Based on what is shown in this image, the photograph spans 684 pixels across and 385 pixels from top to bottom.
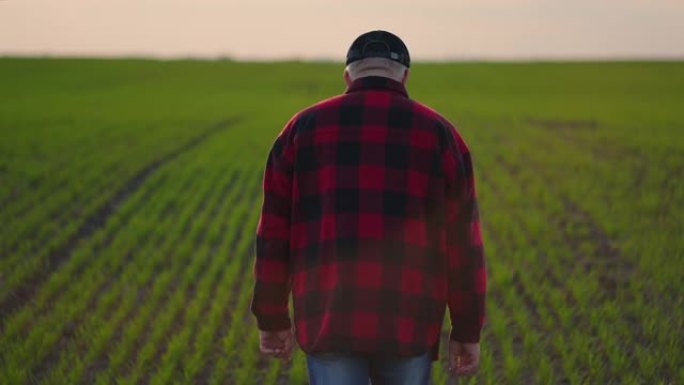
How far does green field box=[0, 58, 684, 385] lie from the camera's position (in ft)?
18.2

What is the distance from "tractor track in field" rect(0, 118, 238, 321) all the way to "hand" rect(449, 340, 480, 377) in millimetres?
5250

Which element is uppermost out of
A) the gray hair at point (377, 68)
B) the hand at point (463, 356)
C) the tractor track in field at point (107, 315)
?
the gray hair at point (377, 68)

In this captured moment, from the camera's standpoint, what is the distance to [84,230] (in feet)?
32.6

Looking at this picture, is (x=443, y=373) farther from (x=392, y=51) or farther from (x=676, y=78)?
(x=676, y=78)

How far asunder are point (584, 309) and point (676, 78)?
41.7 m

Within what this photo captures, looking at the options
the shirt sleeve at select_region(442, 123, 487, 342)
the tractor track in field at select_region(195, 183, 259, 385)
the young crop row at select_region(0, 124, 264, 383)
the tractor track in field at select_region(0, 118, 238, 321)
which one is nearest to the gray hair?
the shirt sleeve at select_region(442, 123, 487, 342)

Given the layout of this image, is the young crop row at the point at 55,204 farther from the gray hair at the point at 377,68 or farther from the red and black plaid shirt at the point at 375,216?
the gray hair at the point at 377,68

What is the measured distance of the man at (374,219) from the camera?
7.52 feet

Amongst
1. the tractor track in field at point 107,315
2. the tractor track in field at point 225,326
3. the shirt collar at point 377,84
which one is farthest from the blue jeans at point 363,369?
the tractor track in field at point 107,315

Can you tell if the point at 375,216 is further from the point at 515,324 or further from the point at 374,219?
the point at 515,324

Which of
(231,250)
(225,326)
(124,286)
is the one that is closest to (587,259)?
(231,250)

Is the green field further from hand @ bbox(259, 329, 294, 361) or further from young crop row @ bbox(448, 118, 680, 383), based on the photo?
hand @ bbox(259, 329, 294, 361)

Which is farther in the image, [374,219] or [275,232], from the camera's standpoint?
[275,232]

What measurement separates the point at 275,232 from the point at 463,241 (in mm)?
605
